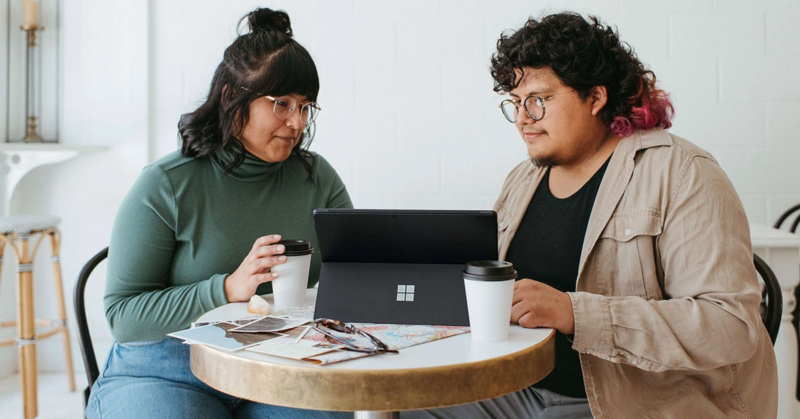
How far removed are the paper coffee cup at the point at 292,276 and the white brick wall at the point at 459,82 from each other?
55.9 inches

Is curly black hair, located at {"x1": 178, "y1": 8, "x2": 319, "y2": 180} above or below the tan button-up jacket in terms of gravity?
above

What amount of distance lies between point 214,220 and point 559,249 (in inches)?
31.3

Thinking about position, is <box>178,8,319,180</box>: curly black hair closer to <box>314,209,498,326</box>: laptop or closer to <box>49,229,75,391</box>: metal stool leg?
<box>314,209,498,326</box>: laptop

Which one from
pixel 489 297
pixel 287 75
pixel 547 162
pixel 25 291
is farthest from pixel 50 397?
pixel 489 297

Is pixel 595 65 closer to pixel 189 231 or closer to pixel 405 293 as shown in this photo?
pixel 405 293

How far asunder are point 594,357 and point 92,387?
1.07 metres

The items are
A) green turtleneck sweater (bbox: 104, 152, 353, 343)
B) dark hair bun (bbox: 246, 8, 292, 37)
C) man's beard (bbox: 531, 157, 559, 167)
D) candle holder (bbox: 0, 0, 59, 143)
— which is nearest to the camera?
green turtleneck sweater (bbox: 104, 152, 353, 343)

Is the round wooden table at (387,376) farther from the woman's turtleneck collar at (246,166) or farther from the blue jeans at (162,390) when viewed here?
the woman's turtleneck collar at (246,166)

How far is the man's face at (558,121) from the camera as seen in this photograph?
149 cm

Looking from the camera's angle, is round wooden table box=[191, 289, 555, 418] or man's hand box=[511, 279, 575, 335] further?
man's hand box=[511, 279, 575, 335]

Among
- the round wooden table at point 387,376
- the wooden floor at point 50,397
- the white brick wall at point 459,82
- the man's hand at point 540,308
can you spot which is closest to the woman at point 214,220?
the round wooden table at point 387,376

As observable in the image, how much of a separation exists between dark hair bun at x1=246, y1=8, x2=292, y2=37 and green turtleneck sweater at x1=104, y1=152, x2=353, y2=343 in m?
0.33

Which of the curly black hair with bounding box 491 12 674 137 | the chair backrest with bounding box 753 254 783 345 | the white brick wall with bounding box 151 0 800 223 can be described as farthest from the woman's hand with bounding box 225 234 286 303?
the white brick wall with bounding box 151 0 800 223

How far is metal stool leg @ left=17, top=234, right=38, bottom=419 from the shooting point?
2477mm
